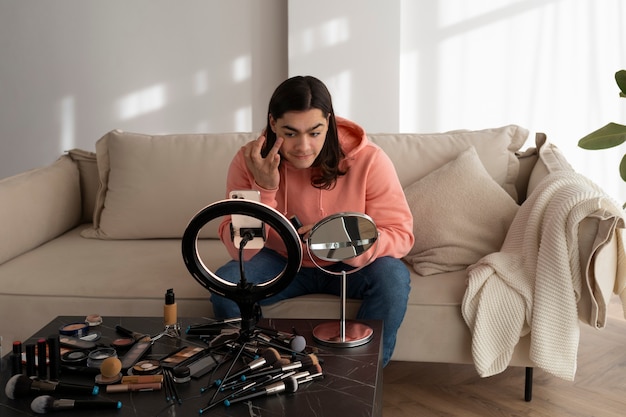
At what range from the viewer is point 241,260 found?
1.55m

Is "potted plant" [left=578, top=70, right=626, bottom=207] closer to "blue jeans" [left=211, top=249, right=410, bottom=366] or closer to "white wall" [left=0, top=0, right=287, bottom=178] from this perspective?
"blue jeans" [left=211, top=249, right=410, bottom=366]

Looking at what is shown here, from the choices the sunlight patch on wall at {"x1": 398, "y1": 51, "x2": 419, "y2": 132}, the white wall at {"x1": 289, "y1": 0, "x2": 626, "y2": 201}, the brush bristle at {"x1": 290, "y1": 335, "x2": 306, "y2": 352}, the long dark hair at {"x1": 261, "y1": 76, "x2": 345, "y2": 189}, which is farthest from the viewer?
the sunlight patch on wall at {"x1": 398, "y1": 51, "x2": 419, "y2": 132}

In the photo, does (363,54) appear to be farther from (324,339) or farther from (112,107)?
(324,339)

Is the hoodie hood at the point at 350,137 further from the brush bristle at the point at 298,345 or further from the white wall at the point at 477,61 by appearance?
the white wall at the point at 477,61

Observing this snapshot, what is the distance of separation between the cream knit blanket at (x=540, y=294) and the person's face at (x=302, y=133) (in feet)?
1.78

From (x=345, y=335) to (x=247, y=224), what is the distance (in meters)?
0.31

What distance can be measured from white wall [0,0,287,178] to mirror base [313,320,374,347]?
90.1 inches

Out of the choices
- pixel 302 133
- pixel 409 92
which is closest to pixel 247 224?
pixel 302 133

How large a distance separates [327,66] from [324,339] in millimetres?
2243

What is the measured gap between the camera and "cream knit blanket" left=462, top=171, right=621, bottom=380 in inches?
78.4

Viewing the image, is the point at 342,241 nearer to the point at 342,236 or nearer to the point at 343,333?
the point at 342,236

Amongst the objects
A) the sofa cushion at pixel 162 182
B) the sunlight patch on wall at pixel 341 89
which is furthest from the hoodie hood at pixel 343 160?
the sunlight patch on wall at pixel 341 89

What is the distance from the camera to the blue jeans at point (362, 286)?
1988 mm

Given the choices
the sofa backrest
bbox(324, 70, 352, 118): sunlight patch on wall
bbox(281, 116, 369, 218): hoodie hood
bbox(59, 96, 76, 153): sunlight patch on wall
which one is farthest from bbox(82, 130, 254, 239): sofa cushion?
bbox(59, 96, 76, 153): sunlight patch on wall
